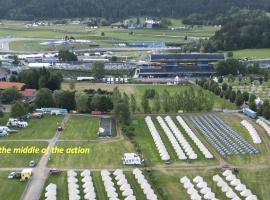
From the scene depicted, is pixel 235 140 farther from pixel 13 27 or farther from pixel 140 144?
pixel 13 27

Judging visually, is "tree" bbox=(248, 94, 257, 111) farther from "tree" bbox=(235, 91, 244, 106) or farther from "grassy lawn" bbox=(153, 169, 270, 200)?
"grassy lawn" bbox=(153, 169, 270, 200)

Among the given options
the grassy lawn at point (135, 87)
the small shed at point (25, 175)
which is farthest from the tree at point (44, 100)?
the small shed at point (25, 175)

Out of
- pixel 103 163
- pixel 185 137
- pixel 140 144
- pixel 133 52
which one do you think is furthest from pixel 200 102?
pixel 133 52

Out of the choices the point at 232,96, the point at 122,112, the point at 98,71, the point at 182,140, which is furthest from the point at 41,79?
the point at 182,140

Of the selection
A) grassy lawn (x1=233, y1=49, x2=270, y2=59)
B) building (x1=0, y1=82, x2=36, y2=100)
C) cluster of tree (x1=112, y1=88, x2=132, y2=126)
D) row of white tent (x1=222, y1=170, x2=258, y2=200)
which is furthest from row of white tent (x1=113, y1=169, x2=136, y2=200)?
grassy lawn (x1=233, y1=49, x2=270, y2=59)

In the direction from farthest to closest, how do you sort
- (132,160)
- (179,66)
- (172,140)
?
1. (179,66)
2. (172,140)
3. (132,160)

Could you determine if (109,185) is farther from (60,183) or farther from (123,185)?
(60,183)
